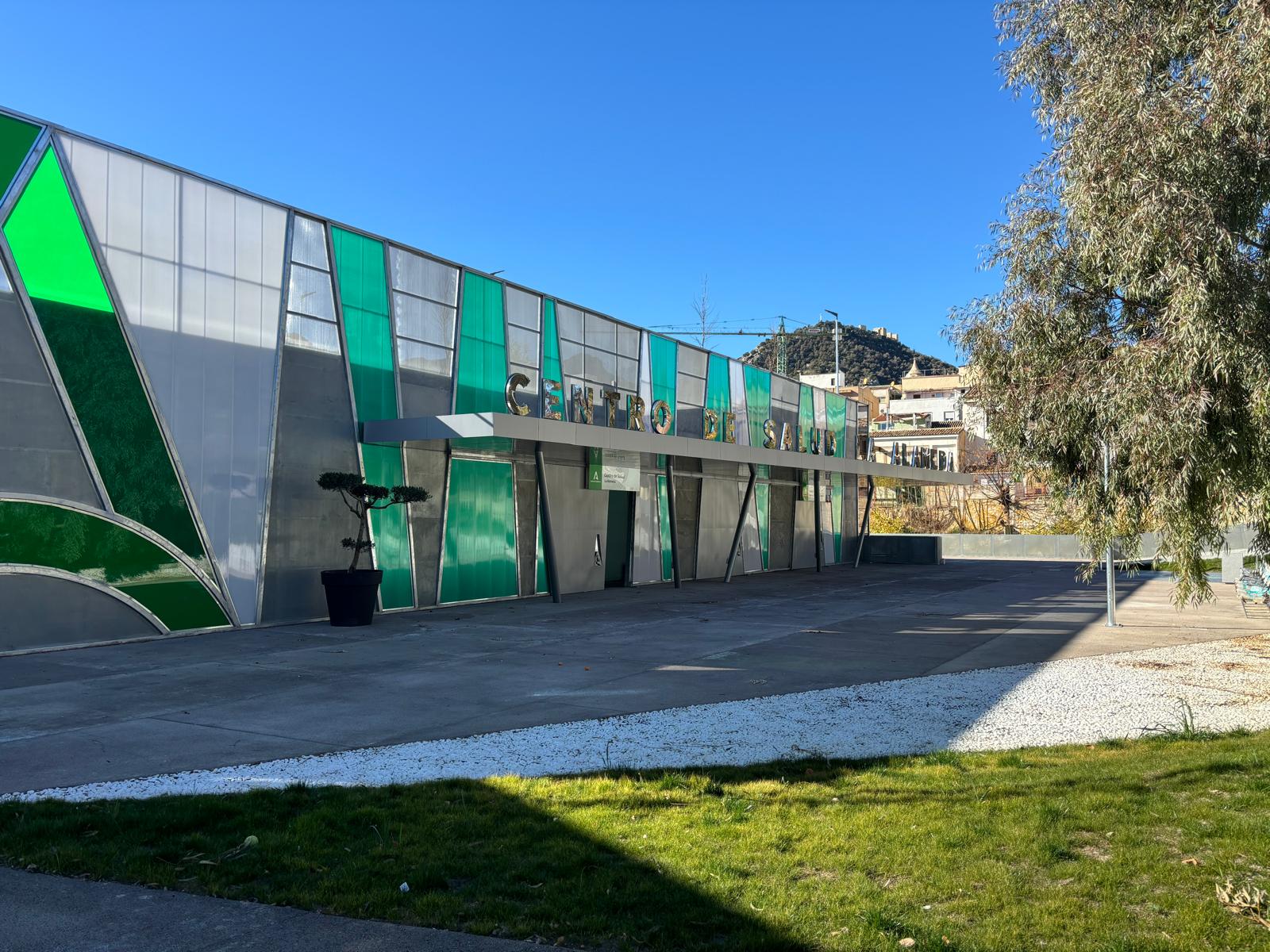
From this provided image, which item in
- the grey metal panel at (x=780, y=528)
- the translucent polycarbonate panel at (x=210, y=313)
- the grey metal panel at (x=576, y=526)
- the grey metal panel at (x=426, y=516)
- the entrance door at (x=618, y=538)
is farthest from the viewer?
the grey metal panel at (x=780, y=528)

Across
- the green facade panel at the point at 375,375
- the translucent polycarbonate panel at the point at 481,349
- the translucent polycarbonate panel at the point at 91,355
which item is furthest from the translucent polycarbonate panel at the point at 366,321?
the translucent polycarbonate panel at the point at 91,355

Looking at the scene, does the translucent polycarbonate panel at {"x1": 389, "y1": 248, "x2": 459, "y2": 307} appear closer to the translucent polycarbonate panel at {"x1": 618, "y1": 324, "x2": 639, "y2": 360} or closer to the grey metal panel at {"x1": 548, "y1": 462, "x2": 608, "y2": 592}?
the grey metal panel at {"x1": 548, "y1": 462, "x2": 608, "y2": 592}

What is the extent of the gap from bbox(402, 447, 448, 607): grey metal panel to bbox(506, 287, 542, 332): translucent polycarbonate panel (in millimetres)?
2953

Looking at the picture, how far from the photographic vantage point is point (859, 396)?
307ft

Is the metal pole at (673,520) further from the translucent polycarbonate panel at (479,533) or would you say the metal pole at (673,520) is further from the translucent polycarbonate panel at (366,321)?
the translucent polycarbonate panel at (366,321)

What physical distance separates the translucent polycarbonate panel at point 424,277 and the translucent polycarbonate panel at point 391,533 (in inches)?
128

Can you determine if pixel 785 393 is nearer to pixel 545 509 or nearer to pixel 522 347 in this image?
pixel 522 347

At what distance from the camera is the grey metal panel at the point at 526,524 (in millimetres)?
23562

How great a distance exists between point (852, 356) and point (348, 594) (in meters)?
130

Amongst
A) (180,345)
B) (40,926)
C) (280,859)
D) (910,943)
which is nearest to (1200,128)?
(910,943)

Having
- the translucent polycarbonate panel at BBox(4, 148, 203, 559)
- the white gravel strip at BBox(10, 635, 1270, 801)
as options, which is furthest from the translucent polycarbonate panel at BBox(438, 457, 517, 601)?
the white gravel strip at BBox(10, 635, 1270, 801)

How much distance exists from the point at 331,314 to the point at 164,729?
11.2 meters

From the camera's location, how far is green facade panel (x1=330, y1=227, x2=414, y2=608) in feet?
62.5

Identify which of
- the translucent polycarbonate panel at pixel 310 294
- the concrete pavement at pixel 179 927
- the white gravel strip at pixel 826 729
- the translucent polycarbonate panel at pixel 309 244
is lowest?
the concrete pavement at pixel 179 927
